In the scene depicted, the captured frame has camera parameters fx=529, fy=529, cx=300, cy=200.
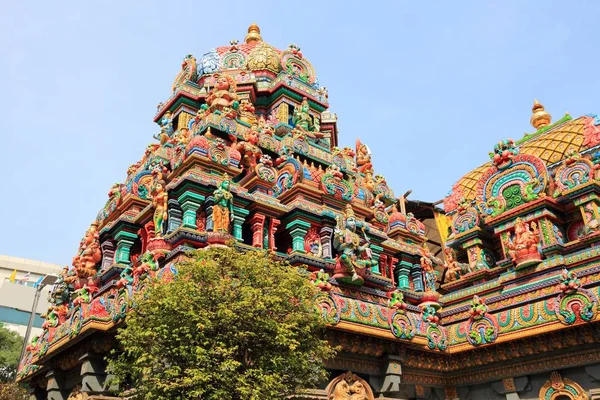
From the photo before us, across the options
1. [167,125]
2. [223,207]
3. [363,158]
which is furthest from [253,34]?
[223,207]

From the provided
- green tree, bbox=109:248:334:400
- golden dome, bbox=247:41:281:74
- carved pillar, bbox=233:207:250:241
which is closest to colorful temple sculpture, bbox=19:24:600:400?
carved pillar, bbox=233:207:250:241

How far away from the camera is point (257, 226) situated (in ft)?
57.4

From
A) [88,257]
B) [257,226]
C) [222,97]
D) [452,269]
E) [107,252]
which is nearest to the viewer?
[257,226]

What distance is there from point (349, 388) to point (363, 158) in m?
13.8

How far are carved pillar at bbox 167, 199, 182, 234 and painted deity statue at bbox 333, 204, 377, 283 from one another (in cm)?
508

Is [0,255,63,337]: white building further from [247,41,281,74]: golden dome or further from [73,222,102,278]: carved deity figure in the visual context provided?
[73,222,102,278]: carved deity figure

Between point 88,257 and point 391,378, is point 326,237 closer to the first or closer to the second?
point 391,378

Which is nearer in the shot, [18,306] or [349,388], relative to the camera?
[349,388]

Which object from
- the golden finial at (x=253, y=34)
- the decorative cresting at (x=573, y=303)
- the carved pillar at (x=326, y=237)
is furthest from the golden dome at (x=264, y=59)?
the decorative cresting at (x=573, y=303)

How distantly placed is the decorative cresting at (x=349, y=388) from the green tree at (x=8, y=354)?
34.1 meters

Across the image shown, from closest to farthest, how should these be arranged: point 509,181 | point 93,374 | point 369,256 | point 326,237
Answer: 1. point 93,374
2. point 369,256
3. point 326,237
4. point 509,181

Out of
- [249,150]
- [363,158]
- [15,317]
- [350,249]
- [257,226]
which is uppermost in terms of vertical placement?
[15,317]

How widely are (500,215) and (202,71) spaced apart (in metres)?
17.4

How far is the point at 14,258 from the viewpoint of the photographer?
2835 inches
